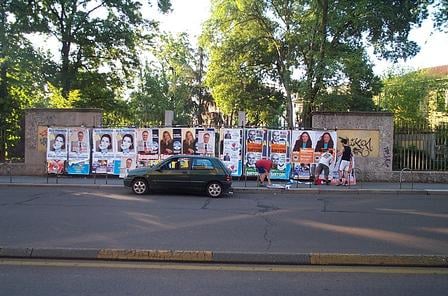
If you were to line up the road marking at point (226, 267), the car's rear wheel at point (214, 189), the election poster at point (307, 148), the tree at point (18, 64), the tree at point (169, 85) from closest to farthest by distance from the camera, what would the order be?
the road marking at point (226, 267), the car's rear wheel at point (214, 189), the election poster at point (307, 148), the tree at point (18, 64), the tree at point (169, 85)

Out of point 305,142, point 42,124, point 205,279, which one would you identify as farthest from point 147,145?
point 205,279

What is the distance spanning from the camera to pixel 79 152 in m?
20.2

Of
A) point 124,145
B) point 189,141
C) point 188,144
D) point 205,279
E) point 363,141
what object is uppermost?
point 363,141

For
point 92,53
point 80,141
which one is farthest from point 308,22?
point 80,141

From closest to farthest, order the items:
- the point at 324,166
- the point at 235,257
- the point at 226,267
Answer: the point at 226,267 → the point at 235,257 → the point at 324,166

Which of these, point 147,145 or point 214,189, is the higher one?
point 147,145

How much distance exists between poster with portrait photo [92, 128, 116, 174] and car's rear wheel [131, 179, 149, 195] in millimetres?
5164

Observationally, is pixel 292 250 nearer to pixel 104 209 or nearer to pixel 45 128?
pixel 104 209

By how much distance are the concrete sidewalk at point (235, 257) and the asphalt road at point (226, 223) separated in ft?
1.22

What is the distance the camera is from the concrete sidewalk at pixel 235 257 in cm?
665

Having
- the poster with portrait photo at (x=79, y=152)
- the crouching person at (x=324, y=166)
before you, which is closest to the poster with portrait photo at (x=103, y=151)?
the poster with portrait photo at (x=79, y=152)

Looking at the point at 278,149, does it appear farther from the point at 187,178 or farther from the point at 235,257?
the point at 235,257

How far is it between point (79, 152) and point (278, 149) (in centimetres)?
846

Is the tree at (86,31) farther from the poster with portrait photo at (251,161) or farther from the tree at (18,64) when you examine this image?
the poster with portrait photo at (251,161)
